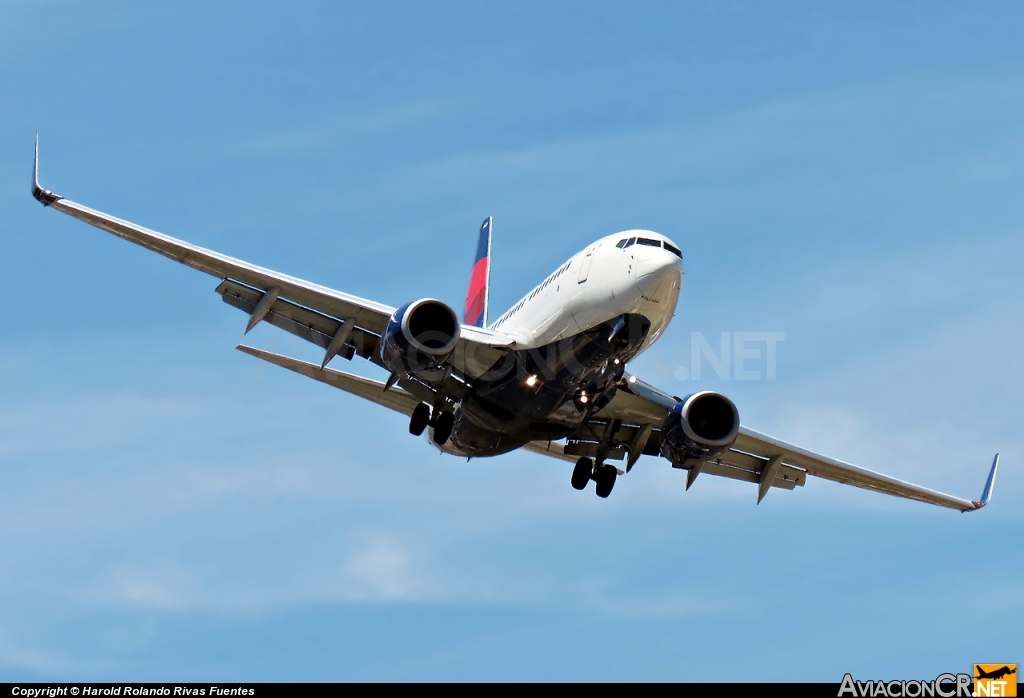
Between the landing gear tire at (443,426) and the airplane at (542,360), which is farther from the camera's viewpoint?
the landing gear tire at (443,426)

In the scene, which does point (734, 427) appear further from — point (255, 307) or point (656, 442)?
point (255, 307)

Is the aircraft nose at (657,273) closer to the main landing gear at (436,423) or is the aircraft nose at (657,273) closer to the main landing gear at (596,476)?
the main landing gear at (436,423)

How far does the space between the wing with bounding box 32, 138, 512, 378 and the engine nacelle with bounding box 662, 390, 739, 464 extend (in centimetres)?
489

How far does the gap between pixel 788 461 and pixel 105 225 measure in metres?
19.8

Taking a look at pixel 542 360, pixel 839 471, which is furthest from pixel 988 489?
pixel 542 360

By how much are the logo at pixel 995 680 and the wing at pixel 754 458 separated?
7.94m

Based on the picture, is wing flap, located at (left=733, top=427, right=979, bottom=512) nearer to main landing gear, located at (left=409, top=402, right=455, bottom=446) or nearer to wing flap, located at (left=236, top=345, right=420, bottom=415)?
main landing gear, located at (left=409, top=402, right=455, bottom=446)

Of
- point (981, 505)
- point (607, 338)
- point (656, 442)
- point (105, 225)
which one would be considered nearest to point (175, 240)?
point (105, 225)

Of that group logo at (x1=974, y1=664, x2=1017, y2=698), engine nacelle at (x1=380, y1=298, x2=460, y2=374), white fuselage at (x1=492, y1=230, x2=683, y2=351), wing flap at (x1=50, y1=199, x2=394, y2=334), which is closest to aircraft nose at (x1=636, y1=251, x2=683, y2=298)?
white fuselage at (x1=492, y1=230, x2=683, y2=351)

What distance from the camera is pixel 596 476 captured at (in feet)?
121

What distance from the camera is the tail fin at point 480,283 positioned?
149 ft

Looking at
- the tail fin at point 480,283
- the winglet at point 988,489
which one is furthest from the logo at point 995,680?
the tail fin at point 480,283

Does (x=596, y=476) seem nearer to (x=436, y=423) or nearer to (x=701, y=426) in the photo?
(x=701, y=426)

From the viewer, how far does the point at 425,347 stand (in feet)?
101
